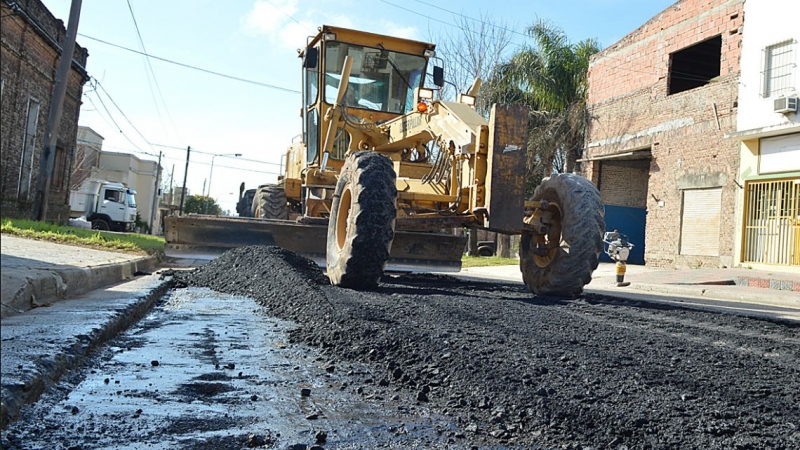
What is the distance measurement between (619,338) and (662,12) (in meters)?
21.8

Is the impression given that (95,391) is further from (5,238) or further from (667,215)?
(667,215)

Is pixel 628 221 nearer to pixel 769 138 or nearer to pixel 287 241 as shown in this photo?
pixel 769 138

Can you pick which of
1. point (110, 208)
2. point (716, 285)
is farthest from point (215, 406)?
point (110, 208)

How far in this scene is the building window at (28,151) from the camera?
776 inches

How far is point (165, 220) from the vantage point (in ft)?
34.2

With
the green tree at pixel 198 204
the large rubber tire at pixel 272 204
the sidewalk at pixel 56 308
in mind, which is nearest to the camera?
the sidewalk at pixel 56 308

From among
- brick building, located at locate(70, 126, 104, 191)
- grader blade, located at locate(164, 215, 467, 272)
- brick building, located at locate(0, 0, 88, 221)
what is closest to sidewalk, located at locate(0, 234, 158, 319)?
grader blade, located at locate(164, 215, 467, 272)

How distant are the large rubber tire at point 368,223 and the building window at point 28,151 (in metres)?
15.4

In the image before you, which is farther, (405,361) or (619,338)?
(619,338)

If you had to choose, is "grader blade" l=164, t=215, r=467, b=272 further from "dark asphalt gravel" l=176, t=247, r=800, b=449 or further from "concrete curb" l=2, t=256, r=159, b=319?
"dark asphalt gravel" l=176, t=247, r=800, b=449

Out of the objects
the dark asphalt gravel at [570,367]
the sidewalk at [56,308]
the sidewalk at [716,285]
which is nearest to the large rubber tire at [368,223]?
the dark asphalt gravel at [570,367]

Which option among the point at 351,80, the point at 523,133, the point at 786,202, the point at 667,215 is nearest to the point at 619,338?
the point at 523,133

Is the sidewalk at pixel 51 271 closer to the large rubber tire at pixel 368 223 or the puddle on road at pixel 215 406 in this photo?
the puddle on road at pixel 215 406

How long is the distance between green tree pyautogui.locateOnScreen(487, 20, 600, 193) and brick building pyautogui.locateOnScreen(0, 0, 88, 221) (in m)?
16.5
